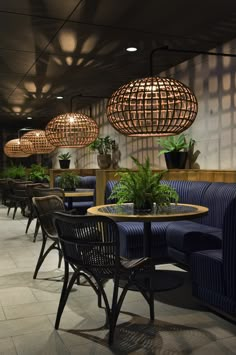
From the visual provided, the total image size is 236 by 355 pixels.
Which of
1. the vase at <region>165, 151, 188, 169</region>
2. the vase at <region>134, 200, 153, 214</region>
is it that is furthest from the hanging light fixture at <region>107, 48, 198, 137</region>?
the vase at <region>165, 151, 188, 169</region>

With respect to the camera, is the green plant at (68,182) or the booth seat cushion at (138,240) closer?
the booth seat cushion at (138,240)

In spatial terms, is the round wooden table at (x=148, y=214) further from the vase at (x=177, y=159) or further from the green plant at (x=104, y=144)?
the green plant at (x=104, y=144)

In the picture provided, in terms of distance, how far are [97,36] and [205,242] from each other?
9.24 ft

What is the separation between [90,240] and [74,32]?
9.77 ft

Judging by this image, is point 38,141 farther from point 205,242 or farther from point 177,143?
point 205,242

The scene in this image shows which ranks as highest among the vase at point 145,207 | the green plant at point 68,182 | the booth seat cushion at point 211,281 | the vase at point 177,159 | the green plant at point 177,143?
the green plant at point 177,143

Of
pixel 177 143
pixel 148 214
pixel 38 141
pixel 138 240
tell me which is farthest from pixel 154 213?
pixel 38 141

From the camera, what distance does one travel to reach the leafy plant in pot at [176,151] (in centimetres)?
604

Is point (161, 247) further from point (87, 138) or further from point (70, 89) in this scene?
point (70, 89)

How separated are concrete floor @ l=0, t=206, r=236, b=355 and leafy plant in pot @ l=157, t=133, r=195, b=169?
2.13m

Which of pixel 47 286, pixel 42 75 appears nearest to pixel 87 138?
pixel 42 75

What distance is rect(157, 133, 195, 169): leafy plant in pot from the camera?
6.04 meters

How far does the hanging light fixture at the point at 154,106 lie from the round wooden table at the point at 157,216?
75cm

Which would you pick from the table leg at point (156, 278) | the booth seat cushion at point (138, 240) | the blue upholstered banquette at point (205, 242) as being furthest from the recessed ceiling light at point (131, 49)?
the table leg at point (156, 278)
